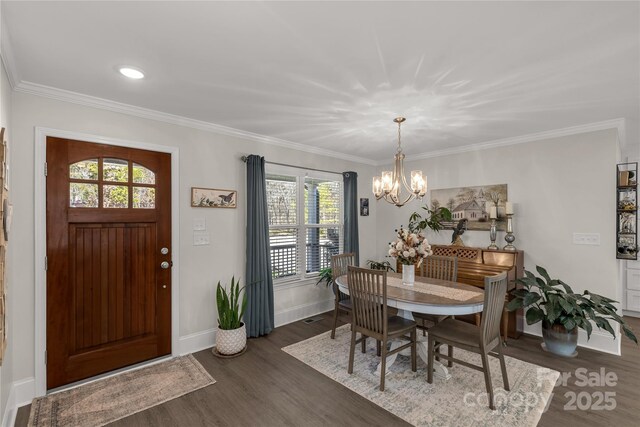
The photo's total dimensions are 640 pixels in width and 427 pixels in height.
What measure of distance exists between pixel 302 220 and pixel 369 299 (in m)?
1.99

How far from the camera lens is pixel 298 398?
2473 millimetres

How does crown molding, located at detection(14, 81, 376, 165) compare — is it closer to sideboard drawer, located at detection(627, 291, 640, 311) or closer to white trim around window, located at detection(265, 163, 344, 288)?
white trim around window, located at detection(265, 163, 344, 288)

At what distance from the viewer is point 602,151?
337 cm

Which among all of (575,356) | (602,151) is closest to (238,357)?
(575,356)

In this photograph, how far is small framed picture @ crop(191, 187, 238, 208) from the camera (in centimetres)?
331

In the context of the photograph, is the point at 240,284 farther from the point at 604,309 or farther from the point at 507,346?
the point at 604,309

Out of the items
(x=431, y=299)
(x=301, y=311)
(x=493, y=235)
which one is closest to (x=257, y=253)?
(x=301, y=311)

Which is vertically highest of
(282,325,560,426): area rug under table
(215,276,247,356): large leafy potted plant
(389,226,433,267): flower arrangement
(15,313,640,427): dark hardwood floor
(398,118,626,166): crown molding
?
(398,118,626,166): crown molding

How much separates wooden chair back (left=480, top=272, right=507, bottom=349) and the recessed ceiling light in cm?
302

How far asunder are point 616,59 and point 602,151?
1.81 meters

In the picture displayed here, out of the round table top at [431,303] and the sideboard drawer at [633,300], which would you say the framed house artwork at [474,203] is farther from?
the sideboard drawer at [633,300]

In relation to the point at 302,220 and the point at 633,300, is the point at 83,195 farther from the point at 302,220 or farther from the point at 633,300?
the point at 633,300

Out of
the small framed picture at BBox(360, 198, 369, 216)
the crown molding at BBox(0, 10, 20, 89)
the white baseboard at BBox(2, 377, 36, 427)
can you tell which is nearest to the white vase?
the small framed picture at BBox(360, 198, 369, 216)

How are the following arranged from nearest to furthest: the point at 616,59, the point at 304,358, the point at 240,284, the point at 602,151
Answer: the point at 616,59, the point at 304,358, the point at 602,151, the point at 240,284
